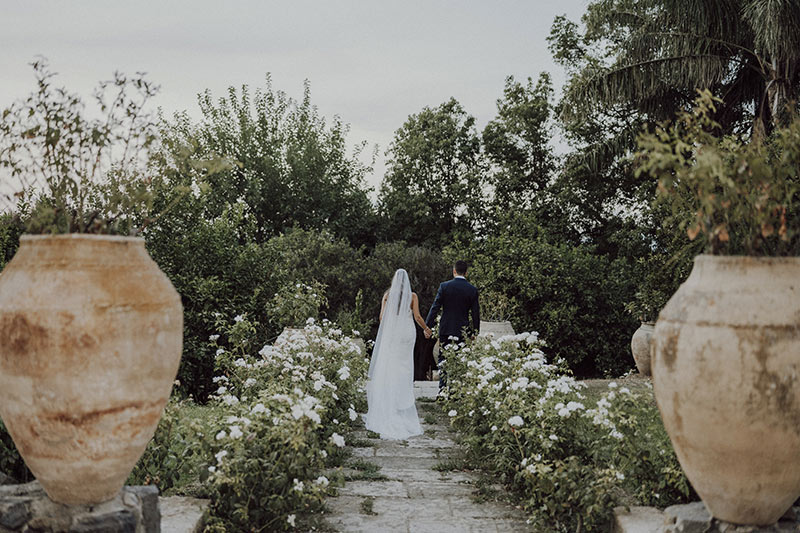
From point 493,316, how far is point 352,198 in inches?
490

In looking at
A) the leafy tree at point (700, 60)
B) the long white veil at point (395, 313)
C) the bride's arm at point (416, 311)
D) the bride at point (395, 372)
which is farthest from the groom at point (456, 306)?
the leafy tree at point (700, 60)

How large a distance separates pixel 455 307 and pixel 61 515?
6091 millimetres

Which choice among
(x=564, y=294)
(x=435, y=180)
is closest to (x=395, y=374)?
(x=564, y=294)

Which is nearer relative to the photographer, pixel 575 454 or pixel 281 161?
pixel 575 454

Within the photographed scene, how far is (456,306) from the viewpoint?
8.80 meters

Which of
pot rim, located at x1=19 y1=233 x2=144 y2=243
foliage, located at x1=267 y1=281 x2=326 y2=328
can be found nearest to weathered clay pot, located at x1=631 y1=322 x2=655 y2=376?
foliage, located at x1=267 y1=281 x2=326 y2=328

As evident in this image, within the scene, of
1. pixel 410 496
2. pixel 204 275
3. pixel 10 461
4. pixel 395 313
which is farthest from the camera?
pixel 204 275

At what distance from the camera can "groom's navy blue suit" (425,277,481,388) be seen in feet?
28.7

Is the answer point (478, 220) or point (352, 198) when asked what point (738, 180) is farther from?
point (478, 220)

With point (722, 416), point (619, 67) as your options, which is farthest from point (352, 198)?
point (722, 416)

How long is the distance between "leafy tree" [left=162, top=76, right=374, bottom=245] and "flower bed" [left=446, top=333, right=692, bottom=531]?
56.4 ft

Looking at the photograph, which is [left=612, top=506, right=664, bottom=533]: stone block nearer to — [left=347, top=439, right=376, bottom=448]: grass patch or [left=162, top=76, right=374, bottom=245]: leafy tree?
[left=347, top=439, right=376, bottom=448]: grass patch

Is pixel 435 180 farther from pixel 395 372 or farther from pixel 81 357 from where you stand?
pixel 81 357

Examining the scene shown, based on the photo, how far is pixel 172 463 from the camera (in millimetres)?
4387
